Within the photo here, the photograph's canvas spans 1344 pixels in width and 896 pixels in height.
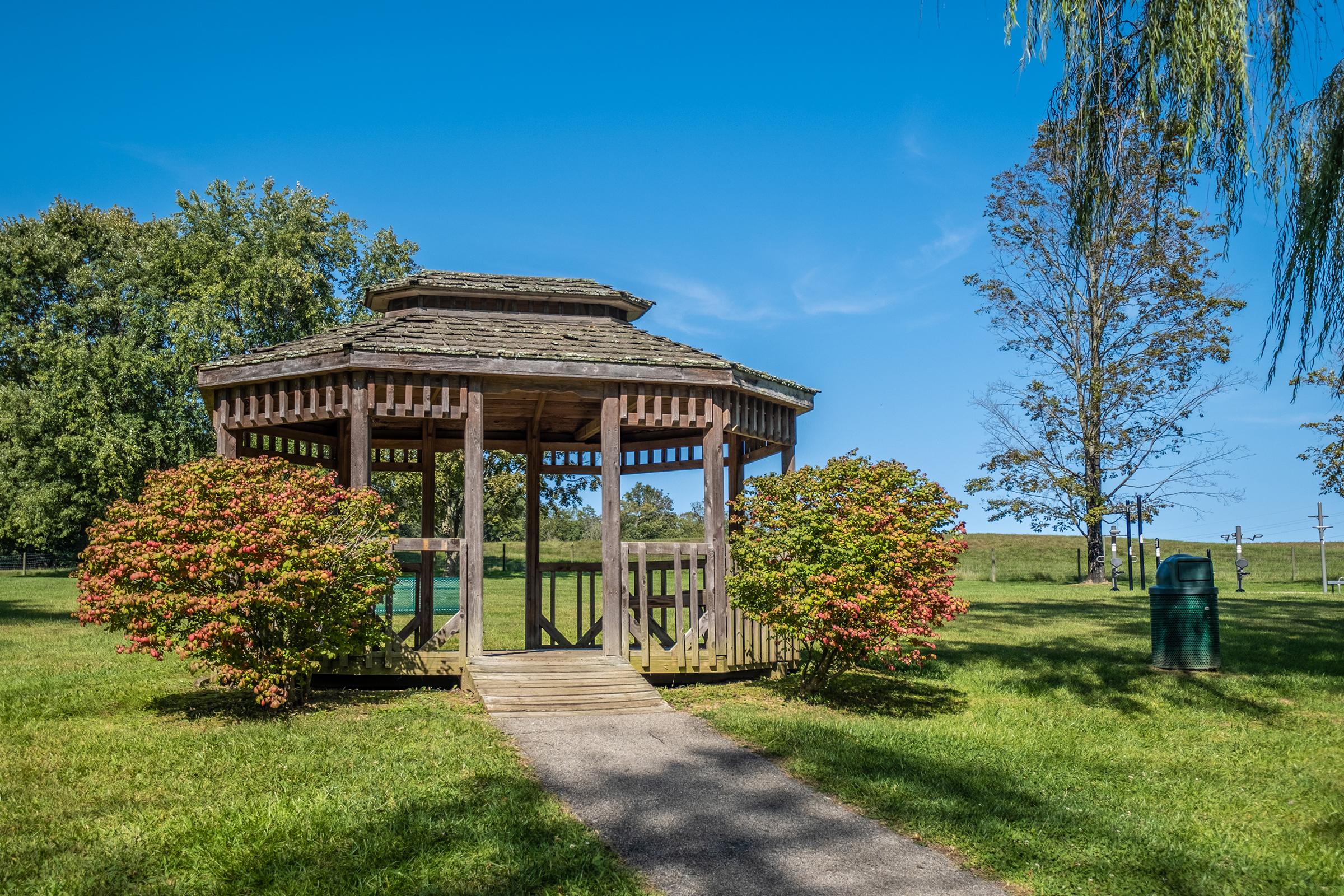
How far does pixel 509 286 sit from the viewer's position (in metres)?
12.5

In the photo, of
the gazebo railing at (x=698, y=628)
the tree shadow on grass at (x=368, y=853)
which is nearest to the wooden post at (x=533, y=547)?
the gazebo railing at (x=698, y=628)

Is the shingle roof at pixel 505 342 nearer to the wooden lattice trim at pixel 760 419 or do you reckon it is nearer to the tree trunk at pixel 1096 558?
the wooden lattice trim at pixel 760 419

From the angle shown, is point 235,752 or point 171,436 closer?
point 235,752

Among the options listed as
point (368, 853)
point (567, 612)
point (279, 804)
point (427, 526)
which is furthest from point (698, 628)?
point (567, 612)

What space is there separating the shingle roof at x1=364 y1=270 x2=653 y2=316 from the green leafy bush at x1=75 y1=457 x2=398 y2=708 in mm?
3966

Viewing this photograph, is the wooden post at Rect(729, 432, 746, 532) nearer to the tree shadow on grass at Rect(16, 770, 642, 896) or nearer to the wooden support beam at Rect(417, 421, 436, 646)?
the wooden support beam at Rect(417, 421, 436, 646)

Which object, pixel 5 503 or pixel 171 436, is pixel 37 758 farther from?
pixel 5 503

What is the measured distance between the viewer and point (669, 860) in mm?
5059

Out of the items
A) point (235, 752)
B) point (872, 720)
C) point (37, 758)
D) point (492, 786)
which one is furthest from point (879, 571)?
point (37, 758)

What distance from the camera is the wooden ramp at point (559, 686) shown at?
882 centimetres

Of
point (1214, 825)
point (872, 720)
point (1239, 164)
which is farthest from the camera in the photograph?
point (872, 720)

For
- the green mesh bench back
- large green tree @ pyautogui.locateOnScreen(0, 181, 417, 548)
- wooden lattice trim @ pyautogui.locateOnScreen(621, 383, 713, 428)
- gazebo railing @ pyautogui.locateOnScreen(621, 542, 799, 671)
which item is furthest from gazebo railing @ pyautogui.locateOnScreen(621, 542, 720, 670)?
large green tree @ pyautogui.locateOnScreen(0, 181, 417, 548)

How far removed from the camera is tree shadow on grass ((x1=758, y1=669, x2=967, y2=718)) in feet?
31.9

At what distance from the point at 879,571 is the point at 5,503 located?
30.7 meters
